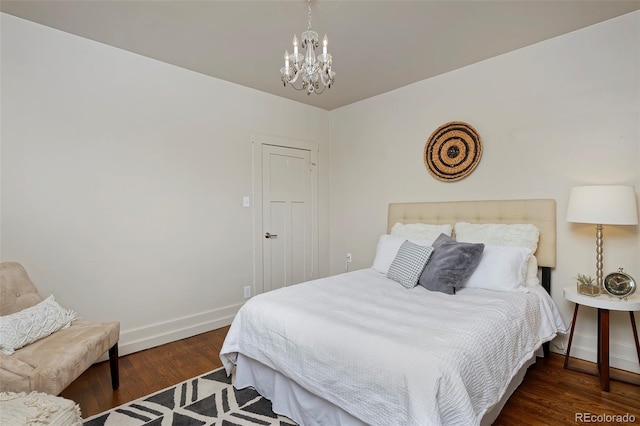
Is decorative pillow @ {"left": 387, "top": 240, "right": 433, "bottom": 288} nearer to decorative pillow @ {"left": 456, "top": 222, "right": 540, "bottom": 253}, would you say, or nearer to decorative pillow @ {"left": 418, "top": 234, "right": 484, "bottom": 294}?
decorative pillow @ {"left": 418, "top": 234, "right": 484, "bottom": 294}

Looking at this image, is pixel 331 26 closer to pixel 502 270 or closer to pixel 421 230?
pixel 421 230

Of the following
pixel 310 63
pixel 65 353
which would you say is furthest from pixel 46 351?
pixel 310 63

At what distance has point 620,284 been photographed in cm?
218

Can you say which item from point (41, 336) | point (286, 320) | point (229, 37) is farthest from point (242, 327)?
point (229, 37)

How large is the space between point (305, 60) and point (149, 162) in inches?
72.0

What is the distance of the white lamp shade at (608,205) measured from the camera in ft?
6.95

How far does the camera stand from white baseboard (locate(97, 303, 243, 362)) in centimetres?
279

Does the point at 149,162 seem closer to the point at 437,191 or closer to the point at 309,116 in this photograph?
the point at 309,116

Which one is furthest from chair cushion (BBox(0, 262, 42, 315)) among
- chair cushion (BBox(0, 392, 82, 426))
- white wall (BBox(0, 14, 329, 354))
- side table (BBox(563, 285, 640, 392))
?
side table (BBox(563, 285, 640, 392))

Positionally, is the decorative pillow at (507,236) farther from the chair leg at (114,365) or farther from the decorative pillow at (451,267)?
the chair leg at (114,365)

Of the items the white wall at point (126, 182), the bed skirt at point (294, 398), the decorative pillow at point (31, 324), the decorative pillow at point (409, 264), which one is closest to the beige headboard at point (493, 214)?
the decorative pillow at point (409, 264)

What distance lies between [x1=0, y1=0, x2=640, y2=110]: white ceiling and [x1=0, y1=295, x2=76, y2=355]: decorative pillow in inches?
78.5

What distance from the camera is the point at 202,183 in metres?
3.28

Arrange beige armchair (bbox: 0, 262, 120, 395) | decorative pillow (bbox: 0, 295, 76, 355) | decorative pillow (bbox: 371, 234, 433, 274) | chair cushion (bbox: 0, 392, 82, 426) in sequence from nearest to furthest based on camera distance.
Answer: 1. chair cushion (bbox: 0, 392, 82, 426)
2. beige armchair (bbox: 0, 262, 120, 395)
3. decorative pillow (bbox: 0, 295, 76, 355)
4. decorative pillow (bbox: 371, 234, 433, 274)
